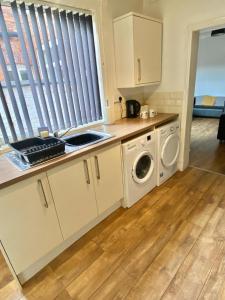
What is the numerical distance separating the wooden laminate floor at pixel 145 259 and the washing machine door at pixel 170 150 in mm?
548

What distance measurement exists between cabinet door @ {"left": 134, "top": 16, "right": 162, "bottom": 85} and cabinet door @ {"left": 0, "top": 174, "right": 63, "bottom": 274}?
169 cm

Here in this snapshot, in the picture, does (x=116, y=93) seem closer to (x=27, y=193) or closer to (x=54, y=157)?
(x=54, y=157)

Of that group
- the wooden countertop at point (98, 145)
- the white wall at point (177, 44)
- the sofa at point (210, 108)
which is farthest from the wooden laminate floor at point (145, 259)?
the sofa at point (210, 108)

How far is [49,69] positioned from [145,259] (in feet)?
6.55

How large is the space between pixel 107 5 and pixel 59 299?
2859mm

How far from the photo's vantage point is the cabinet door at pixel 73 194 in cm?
148

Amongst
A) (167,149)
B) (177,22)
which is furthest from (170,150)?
(177,22)

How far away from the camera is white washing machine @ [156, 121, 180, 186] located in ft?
7.73

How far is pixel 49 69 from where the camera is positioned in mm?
1868

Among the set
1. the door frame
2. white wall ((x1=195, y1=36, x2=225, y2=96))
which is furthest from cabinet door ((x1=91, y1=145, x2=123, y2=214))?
white wall ((x1=195, y1=36, x2=225, y2=96))

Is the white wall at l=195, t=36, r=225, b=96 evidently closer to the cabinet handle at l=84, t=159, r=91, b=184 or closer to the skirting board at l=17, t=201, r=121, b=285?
the skirting board at l=17, t=201, r=121, b=285

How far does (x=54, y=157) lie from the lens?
146cm

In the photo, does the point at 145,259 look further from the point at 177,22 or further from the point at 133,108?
the point at 177,22

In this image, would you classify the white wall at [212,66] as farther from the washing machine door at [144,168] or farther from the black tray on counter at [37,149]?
the black tray on counter at [37,149]
